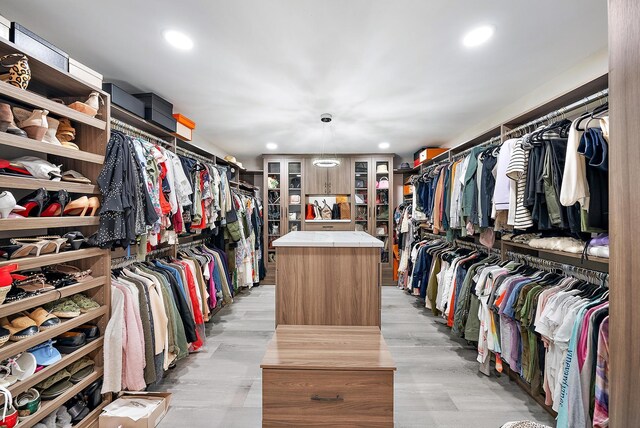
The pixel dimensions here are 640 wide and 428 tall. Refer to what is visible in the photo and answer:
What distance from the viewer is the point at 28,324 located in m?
1.34

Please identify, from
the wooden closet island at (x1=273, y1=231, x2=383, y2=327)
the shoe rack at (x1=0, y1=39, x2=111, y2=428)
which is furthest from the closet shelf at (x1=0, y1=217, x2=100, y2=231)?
the wooden closet island at (x1=273, y1=231, x2=383, y2=327)

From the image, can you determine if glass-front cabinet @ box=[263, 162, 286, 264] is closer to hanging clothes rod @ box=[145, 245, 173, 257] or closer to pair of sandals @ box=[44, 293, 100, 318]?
hanging clothes rod @ box=[145, 245, 173, 257]

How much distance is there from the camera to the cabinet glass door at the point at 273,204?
5.29m

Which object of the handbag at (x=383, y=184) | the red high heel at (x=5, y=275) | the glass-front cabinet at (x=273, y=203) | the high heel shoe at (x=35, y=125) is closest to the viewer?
the red high heel at (x=5, y=275)

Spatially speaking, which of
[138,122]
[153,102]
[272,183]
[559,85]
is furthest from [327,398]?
[272,183]

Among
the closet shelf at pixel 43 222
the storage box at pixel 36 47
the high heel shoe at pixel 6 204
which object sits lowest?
the closet shelf at pixel 43 222

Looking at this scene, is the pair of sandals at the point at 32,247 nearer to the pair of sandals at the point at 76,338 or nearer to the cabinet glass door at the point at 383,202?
the pair of sandals at the point at 76,338

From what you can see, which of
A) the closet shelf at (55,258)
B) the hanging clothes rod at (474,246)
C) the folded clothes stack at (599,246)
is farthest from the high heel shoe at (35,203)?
the hanging clothes rod at (474,246)

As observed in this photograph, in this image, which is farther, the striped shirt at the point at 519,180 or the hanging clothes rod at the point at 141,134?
the hanging clothes rod at the point at 141,134

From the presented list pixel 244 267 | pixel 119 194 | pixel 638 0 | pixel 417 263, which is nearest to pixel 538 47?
pixel 638 0

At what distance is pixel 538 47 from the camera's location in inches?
76.7

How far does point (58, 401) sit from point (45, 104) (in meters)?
1.50

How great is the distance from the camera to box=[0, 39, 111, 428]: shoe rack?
4.22 ft

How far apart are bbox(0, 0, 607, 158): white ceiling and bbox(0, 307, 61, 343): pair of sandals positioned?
1.63 m
